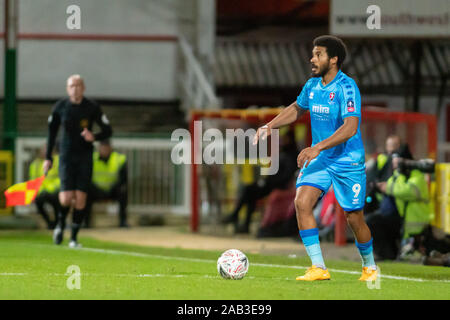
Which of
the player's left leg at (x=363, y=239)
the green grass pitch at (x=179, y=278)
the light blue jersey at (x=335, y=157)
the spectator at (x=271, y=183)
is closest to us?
the green grass pitch at (x=179, y=278)

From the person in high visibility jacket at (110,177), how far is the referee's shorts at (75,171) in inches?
228

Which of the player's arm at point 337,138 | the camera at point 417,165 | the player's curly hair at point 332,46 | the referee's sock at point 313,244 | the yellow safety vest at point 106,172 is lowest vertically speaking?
the yellow safety vest at point 106,172

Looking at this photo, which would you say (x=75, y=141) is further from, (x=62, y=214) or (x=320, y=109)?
(x=320, y=109)

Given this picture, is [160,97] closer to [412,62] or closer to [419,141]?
[412,62]

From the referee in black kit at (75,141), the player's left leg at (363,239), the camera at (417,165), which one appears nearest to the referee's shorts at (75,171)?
the referee in black kit at (75,141)

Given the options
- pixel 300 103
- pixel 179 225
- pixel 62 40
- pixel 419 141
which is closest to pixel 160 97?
pixel 62 40

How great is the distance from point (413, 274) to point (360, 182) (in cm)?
197

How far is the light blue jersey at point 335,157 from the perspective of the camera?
9.23 meters

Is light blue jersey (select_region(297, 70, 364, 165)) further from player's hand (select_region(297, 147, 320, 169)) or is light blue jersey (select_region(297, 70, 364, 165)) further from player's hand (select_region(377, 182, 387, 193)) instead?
player's hand (select_region(377, 182, 387, 193))

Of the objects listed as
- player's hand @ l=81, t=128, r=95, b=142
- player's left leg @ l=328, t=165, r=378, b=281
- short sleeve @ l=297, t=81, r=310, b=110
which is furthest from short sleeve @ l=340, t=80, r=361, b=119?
player's hand @ l=81, t=128, r=95, b=142

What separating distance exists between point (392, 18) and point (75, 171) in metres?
12.5

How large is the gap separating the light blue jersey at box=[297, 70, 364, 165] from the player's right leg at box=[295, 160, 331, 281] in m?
0.16

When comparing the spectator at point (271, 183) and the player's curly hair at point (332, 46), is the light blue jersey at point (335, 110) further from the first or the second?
the spectator at point (271, 183)

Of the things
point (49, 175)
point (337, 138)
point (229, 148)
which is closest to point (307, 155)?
point (337, 138)
